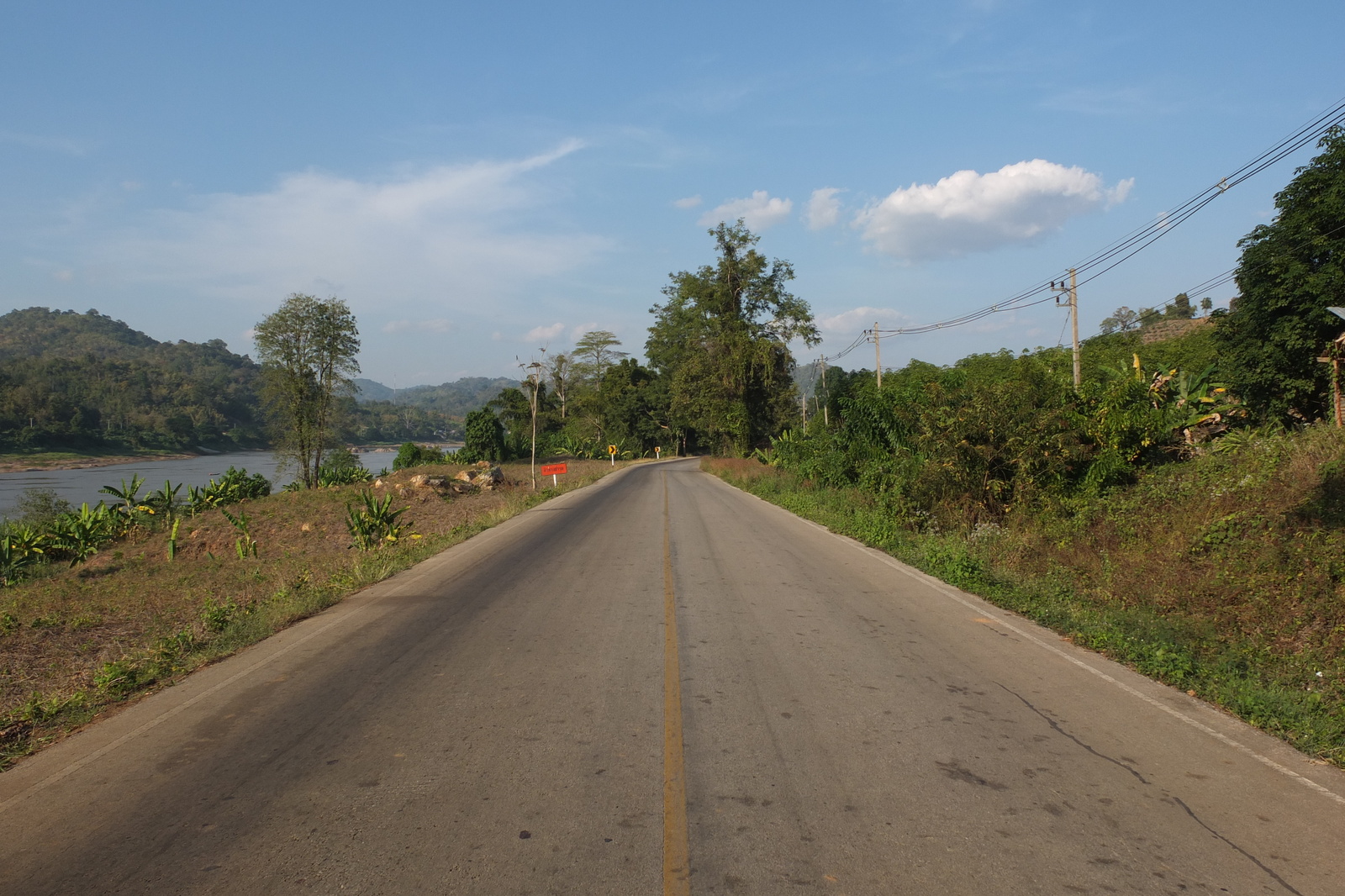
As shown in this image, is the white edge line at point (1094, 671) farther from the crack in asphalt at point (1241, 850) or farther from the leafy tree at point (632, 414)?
the leafy tree at point (632, 414)

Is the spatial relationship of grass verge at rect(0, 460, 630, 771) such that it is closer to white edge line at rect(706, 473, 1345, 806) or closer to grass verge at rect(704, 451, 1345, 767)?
white edge line at rect(706, 473, 1345, 806)

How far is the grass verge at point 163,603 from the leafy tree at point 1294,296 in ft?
73.6

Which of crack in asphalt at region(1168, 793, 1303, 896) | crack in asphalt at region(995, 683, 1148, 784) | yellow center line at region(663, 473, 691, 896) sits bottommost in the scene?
crack in asphalt at region(995, 683, 1148, 784)

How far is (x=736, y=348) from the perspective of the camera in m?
54.9

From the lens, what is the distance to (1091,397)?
14414 millimetres

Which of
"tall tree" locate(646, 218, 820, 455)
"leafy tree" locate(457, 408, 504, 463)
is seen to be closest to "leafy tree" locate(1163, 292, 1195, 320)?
"tall tree" locate(646, 218, 820, 455)

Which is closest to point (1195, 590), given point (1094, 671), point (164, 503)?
point (1094, 671)

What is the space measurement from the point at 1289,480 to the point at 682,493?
22452 millimetres

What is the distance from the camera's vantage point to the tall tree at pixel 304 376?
152 ft

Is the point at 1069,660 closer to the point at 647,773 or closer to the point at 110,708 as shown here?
the point at 647,773

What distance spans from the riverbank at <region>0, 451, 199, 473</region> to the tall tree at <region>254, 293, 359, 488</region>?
151 ft

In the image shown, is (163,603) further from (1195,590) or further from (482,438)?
(482,438)

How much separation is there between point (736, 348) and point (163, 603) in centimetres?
4473

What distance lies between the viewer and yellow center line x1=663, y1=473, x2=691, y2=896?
11.4ft
